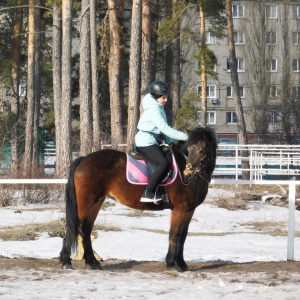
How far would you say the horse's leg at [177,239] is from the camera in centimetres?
1273

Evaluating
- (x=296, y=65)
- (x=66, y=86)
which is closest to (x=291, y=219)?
(x=66, y=86)

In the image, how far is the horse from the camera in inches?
499

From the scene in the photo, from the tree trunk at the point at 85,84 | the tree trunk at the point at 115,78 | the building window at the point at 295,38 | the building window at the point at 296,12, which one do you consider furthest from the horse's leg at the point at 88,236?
the building window at the point at 296,12

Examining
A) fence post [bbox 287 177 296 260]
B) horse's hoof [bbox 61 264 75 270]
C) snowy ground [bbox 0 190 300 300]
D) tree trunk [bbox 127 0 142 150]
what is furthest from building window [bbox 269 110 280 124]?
horse's hoof [bbox 61 264 75 270]

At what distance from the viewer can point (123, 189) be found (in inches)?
504

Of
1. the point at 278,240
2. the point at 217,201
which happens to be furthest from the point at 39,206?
the point at 278,240

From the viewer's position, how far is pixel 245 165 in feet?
131

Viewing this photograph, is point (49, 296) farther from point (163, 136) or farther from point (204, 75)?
point (204, 75)

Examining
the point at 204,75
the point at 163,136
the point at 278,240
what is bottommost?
the point at 278,240

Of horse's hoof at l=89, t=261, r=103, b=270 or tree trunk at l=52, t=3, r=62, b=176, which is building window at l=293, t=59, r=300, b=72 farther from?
horse's hoof at l=89, t=261, r=103, b=270

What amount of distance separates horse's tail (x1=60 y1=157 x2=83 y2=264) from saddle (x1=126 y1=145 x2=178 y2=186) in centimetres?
68

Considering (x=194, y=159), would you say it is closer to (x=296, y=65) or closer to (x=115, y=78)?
(x=115, y=78)

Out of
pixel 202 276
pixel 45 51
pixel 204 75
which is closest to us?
pixel 202 276

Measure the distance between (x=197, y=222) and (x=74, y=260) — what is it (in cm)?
837
